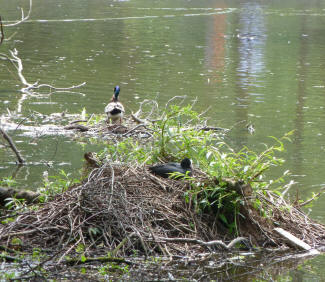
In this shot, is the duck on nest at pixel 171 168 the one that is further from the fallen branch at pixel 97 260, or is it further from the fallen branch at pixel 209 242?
the fallen branch at pixel 97 260

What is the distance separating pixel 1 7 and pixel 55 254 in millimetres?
37629

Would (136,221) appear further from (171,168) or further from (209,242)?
(171,168)

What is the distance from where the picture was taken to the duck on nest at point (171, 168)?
7.50 metres

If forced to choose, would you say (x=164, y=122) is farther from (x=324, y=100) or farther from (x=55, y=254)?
(x=324, y=100)

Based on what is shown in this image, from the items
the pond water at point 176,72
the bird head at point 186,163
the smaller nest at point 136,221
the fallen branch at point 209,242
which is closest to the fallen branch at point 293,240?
→ the smaller nest at point 136,221

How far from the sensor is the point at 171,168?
7645 mm

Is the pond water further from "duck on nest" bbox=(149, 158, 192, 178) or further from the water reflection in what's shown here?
"duck on nest" bbox=(149, 158, 192, 178)

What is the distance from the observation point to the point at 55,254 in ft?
20.3

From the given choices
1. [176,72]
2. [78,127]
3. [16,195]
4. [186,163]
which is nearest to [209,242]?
[186,163]

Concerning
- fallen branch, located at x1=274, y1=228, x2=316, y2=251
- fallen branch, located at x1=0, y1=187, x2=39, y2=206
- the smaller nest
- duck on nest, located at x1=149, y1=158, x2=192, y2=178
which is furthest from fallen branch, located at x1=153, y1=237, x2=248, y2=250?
fallen branch, located at x1=0, y1=187, x2=39, y2=206

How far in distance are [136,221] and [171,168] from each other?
37.5 inches

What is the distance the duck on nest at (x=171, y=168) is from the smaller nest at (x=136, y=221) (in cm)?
12

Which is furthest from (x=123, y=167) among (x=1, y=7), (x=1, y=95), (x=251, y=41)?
(x=1, y=7)

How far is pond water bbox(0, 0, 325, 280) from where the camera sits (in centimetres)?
1220
